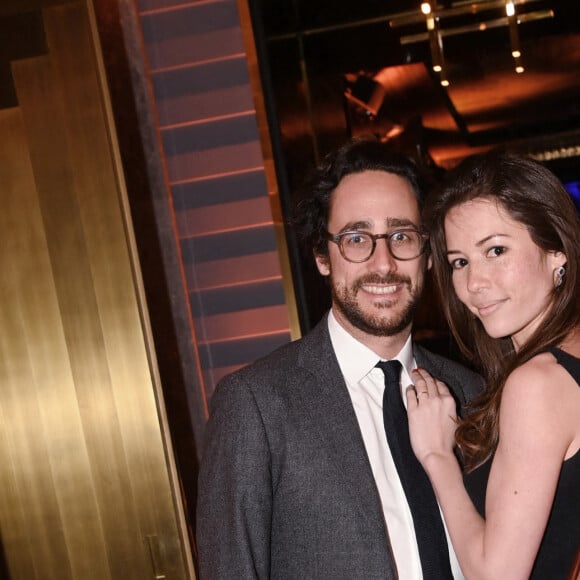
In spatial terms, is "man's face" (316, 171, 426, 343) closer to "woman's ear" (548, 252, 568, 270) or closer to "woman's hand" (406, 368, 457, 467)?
"woman's hand" (406, 368, 457, 467)

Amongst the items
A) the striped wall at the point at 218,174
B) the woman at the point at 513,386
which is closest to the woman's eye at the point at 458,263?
the woman at the point at 513,386

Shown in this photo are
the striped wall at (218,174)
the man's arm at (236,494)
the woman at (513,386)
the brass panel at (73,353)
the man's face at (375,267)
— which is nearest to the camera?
the woman at (513,386)

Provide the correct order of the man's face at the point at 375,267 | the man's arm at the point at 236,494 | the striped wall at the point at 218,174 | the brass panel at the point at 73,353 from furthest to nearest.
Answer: the striped wall at the point at 218,174 < the brass panel at the point at 73,353 < the man's face at the point at 375,267 < the man's arm at the point at 236,494

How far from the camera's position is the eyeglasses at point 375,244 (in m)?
1.87

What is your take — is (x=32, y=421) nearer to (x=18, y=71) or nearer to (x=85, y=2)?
(x=18, y=71)

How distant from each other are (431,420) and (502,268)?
1.19 ft

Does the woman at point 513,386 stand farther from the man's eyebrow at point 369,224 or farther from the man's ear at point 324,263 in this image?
the man's ear at point 324,263

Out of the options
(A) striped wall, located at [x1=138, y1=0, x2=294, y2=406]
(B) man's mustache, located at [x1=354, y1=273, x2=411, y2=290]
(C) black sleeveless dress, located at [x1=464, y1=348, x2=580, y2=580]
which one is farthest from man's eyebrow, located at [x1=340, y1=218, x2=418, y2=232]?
(A) striped wall, located at [x1=138, y1=0, x2=294, y2=406]

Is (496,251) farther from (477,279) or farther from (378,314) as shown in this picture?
(378,314)

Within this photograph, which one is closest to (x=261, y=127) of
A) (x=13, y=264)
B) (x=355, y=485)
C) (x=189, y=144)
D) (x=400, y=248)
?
(x=189, y=144)

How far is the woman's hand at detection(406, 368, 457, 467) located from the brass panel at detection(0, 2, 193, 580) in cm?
92

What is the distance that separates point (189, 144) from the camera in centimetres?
299

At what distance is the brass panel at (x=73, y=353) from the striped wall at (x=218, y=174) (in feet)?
1.98

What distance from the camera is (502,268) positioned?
1.66 m
